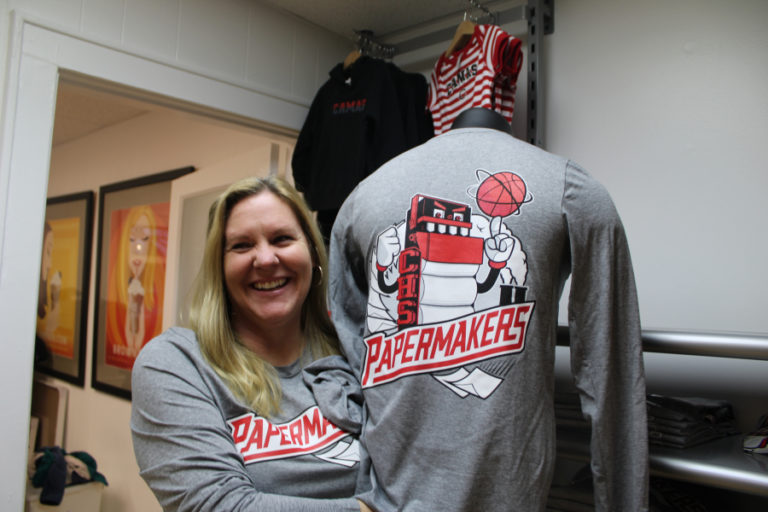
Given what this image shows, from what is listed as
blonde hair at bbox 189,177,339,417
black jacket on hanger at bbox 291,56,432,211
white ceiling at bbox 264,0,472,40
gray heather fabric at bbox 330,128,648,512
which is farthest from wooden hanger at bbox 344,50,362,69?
gray heather fabric at bbox 330,128,648,512

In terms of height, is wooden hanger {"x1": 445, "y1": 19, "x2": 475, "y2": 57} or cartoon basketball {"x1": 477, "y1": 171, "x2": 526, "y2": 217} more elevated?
wooden hanger {"x1": 445, "y1": 19, "x2": 475, "y2": 57}

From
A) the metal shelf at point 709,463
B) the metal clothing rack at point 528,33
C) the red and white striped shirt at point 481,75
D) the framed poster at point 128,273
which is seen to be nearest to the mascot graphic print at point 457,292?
the metal shelf at point 709,463

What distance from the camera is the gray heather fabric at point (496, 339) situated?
0.86 meters

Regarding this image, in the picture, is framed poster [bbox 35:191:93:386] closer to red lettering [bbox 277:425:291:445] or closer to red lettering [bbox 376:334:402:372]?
red lettering [bbox 277:425:291:445]

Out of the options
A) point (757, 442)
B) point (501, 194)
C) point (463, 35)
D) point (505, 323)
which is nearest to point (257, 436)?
point (505, 323)

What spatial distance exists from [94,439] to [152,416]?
296 cm

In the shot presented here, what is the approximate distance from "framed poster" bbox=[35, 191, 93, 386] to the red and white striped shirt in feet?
9.12

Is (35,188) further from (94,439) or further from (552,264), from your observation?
(94,439)

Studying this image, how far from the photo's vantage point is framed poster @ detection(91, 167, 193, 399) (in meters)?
3.11

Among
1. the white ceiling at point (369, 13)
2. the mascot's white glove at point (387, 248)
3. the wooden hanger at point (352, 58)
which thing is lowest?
the mascot's white glove at point (387, 248)

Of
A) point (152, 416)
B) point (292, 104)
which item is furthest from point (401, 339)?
point (292, 104)

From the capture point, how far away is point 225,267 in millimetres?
1080

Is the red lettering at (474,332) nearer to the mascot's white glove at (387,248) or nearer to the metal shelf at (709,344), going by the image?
the mascot's white glove at (387,248)

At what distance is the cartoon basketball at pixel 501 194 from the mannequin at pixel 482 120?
16cm
